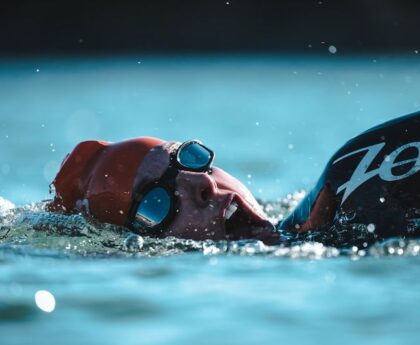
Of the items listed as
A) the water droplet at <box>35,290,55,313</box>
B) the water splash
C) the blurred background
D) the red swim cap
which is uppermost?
the blurred background

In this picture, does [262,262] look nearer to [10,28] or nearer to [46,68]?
[46,68]

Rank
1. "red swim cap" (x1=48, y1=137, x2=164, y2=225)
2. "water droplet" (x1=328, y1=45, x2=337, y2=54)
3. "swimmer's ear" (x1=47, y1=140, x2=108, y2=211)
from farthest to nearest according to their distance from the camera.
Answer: "water droplet" (x1=328, y1=45, x2=337, y2=54)
"swimmer's ear" (x1=47, y1=140, x2=108, y2=211)
"red swim cap" (x1=48, y1=137, x2=164, y2=225)

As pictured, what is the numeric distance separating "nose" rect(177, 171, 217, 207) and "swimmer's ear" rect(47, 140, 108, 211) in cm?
51

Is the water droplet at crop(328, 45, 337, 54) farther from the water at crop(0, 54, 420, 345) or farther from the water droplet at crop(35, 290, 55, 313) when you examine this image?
the water droplet at crop(35, 290, 55, 313)

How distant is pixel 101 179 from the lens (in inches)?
186

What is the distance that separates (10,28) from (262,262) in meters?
22.5

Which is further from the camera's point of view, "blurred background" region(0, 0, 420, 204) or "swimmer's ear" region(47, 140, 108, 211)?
"blurred background" region(0, 0, 420, 204)

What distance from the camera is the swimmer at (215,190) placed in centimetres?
434

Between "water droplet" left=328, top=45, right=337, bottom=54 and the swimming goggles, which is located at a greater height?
"water droplet" left=328, top=45, right=337, bottom=54

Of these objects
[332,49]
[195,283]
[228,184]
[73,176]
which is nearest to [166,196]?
[228,184]

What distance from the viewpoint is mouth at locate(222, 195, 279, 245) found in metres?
4.62

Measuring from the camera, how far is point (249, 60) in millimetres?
26469

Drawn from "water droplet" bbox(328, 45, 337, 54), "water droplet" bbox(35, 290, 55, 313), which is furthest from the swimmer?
"water droplet" bbox(328, 45, 337, 54)

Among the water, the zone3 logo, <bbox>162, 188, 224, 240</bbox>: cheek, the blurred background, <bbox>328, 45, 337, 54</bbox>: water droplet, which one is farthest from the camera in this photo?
<bbox>328, 45, 337, 54</bbox>: water droplet
